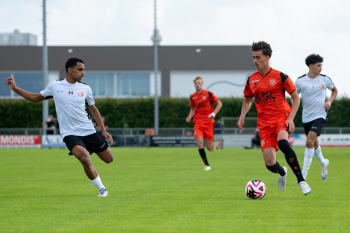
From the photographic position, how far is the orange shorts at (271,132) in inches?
311

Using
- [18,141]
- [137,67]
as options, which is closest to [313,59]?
[18,141]

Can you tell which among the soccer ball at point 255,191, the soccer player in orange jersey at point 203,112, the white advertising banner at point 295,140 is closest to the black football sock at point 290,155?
the soccer ball at point 255,191

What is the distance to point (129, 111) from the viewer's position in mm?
40625

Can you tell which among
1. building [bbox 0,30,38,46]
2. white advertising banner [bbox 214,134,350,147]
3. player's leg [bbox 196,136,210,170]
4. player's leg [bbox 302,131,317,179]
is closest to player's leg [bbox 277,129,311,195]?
player's leg [bbox 302,131,317,179]

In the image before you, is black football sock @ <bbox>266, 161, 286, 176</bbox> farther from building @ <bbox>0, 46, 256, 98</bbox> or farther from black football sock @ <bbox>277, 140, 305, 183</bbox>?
building @ <bbox>0, 46, 256, 98</bbox>

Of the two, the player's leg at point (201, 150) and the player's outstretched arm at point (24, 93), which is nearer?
the player's outstretched arm at point (24, 93)

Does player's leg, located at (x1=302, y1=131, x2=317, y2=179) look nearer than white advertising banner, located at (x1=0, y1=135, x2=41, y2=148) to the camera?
Yes

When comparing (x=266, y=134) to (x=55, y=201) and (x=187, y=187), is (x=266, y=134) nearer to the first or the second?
(x=187, y=187)

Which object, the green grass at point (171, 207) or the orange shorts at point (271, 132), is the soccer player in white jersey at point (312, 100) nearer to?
the green grass at point (171, 207)

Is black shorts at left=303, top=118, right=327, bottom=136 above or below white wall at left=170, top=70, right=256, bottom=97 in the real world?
below

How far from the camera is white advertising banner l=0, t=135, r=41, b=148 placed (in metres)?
31.7

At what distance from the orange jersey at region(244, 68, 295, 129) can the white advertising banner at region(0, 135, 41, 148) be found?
25452 mm

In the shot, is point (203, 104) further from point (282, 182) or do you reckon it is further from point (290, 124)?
point (290, 124)

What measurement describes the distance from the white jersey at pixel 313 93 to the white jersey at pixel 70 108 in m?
4.42
